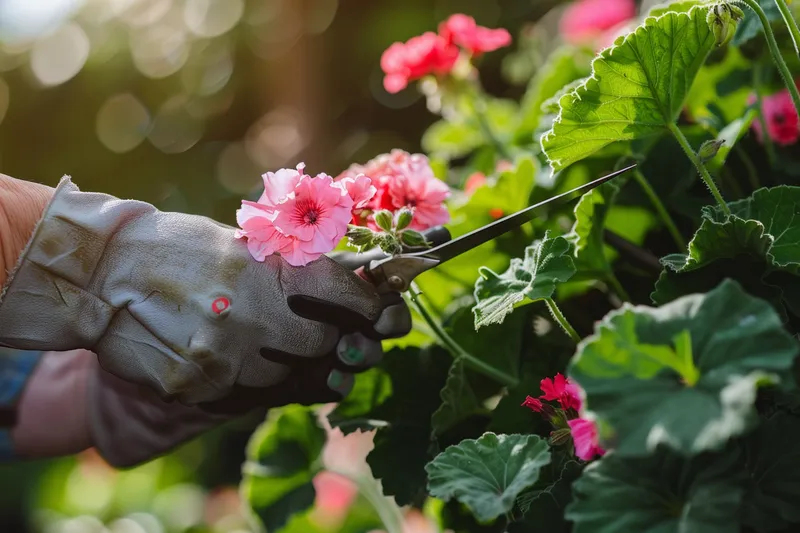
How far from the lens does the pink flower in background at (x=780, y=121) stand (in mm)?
1021

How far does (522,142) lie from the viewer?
1.29m

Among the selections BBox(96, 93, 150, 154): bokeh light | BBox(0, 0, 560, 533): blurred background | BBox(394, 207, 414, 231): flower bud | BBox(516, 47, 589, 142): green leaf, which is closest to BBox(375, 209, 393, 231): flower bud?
BBox(394, 207, 414, 231): flower bud

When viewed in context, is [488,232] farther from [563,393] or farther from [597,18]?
[597,18]

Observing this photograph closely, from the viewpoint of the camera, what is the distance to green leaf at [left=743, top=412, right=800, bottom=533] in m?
0.56

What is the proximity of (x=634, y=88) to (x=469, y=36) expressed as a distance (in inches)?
19.5

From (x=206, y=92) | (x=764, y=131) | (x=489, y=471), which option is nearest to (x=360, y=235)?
(x=489, y=471)

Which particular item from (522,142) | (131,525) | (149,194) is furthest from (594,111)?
(149,194)

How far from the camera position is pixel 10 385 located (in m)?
1.21

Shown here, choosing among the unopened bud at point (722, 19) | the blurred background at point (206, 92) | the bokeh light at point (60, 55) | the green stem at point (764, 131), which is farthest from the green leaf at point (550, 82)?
the bokeh light at point (60, 55)

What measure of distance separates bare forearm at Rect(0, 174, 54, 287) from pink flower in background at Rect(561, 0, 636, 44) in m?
1.15

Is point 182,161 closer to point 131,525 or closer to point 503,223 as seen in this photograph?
point 131,525

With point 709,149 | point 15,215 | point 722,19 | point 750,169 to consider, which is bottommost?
point 750,169

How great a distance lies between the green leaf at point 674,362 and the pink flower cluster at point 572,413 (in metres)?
0.10

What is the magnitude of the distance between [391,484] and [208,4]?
335cm
